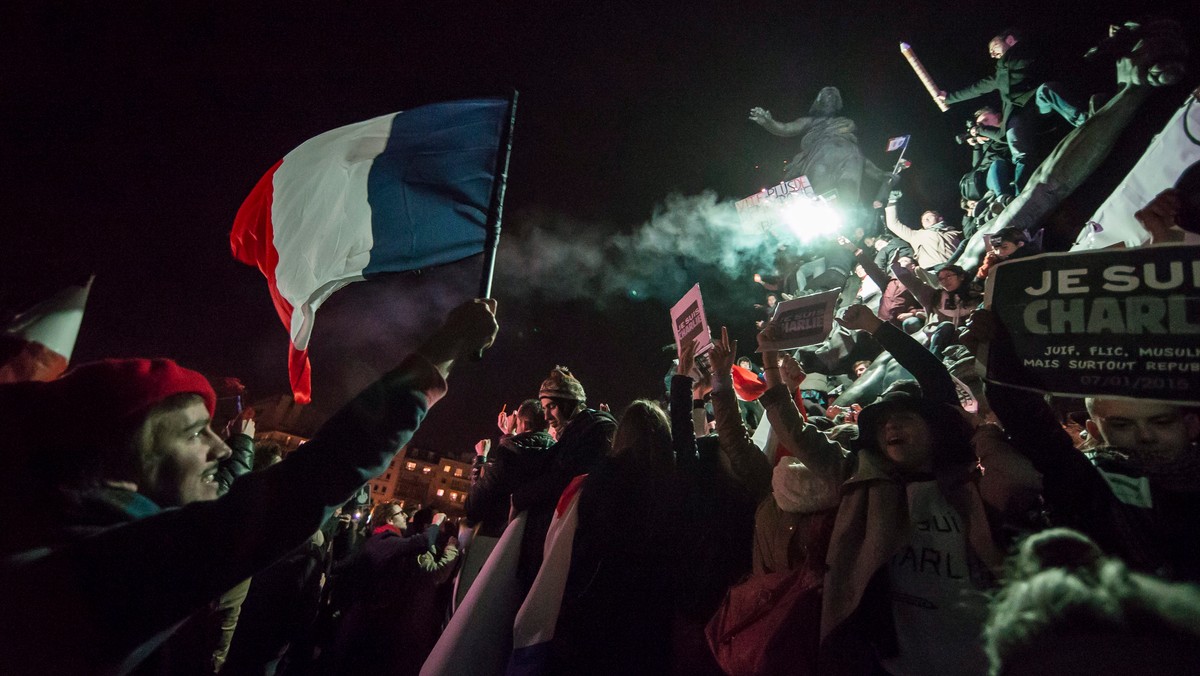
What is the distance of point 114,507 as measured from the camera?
152 centimetres

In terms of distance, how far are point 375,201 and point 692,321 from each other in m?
2.76

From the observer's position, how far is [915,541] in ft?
8.13

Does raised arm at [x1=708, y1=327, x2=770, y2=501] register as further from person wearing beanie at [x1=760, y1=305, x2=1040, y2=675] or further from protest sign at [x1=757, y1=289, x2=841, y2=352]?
protest sign at [x1=757, y1=289, x2=841, y2=352]

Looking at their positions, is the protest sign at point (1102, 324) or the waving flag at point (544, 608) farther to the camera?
the waving flag at point (544, 608)

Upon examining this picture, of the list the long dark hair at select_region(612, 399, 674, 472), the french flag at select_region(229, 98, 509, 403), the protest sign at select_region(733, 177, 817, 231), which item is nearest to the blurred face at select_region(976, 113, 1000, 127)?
the protest sign at select_region(733, 177, 817, 231)

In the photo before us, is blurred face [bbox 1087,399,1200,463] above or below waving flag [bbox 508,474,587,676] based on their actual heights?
above

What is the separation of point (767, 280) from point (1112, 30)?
12216 millimetres

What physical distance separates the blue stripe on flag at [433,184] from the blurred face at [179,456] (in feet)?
6.97

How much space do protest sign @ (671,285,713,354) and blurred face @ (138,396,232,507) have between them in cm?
316

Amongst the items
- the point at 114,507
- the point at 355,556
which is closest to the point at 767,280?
the point at 355,556

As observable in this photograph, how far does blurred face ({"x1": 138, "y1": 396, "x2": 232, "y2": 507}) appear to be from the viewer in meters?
1.74

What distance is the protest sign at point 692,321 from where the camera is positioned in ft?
13.5

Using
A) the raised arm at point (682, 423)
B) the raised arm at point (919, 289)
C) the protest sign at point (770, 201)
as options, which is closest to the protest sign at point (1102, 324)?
the raised arm at point (682, 423)

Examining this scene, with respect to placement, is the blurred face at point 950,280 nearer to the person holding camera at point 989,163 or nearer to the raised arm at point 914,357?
the raised arm at point 914,357
